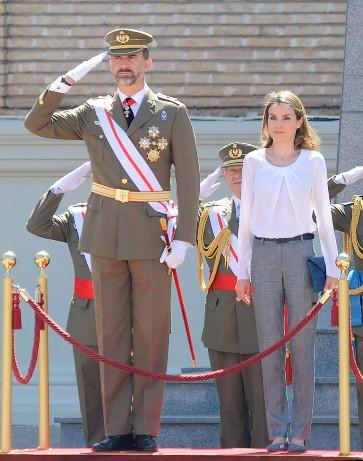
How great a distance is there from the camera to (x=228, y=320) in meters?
9.01

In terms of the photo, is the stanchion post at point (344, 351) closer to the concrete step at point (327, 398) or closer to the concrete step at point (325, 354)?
the concrete step at point (327, 398)

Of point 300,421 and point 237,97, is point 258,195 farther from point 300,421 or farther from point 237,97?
point 237,97

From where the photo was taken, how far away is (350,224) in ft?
29.1

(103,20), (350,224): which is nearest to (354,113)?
(350,224)

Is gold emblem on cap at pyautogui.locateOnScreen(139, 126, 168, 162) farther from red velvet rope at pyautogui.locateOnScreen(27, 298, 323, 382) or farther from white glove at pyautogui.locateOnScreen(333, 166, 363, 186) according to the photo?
white glove at pyautogui.locateOnScreen(333, 166, 363, 186)

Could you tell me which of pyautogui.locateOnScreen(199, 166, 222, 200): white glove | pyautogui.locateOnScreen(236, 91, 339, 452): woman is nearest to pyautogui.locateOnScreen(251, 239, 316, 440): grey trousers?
pyautogui.locateOnScreen(236, 91, 339, 452): woman

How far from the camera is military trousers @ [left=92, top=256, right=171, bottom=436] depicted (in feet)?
24.9

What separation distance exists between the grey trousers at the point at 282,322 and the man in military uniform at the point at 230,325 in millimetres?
1191

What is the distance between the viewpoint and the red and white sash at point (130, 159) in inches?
300

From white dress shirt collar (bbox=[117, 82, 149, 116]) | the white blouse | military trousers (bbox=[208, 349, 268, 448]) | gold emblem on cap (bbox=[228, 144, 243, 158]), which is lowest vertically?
military trousers (bbox=[208, 349, 268, 448])

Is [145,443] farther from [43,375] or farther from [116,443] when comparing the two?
[43,375]

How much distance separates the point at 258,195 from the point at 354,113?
2.84 meters

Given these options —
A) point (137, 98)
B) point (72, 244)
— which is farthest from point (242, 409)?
point (137, 98)

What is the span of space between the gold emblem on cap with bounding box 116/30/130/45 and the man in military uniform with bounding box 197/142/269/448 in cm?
161
